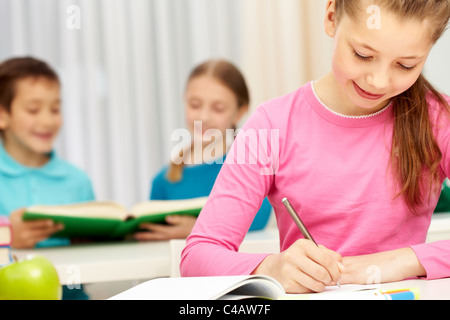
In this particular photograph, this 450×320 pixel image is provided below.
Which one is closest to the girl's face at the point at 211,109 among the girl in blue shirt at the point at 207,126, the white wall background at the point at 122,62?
the girl in blue shirt at the point at 207,126

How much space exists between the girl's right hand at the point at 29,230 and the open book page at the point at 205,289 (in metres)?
0.82

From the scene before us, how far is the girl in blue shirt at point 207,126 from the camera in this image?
1.92 m

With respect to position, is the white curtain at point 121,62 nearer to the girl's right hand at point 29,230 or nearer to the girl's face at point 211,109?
the girl's face at point 211,109

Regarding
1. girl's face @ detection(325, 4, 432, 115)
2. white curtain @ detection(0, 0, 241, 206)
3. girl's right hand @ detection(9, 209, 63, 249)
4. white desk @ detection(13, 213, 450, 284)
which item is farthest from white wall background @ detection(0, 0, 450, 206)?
girl's face @ detection(325, 4, 432, 115)

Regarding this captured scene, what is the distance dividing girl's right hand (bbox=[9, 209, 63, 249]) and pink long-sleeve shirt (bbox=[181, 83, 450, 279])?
0.63 meters

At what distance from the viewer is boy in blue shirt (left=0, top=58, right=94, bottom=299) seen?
1.96m

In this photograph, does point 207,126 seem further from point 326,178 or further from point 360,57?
point 360,57

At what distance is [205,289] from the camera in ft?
1.75

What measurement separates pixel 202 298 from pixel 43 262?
355mm

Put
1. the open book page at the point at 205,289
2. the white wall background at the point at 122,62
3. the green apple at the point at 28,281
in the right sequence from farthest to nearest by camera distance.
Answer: the white wall background at the point at 122,62 → the green apple at the point at 28,281 → the open book page at the point at 205,289

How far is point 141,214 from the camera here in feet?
4.49

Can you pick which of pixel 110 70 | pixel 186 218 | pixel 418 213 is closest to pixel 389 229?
pixel 418 213

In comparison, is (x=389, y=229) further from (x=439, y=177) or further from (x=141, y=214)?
(x=141, y=214)

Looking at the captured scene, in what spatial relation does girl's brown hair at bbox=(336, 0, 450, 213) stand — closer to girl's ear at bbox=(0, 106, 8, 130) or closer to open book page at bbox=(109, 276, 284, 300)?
open book page at bbox=(109, 276, 284, 300)
